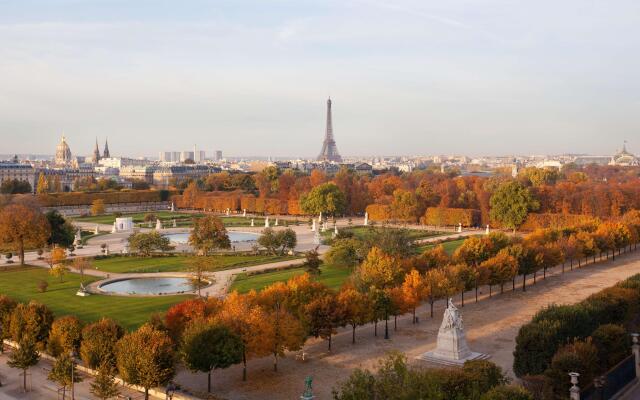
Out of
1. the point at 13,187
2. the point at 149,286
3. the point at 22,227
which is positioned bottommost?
the point at 149,286

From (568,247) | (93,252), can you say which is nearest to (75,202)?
(93,252)

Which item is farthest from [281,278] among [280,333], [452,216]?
[452,216]

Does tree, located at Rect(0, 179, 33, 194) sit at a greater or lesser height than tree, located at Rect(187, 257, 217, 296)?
greater

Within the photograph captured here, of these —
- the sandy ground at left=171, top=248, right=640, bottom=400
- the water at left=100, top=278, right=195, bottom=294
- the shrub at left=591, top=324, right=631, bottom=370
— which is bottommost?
the sandy ground at left=171, top=248, right=640, bottom=400

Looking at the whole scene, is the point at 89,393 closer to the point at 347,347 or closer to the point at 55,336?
the point at 55,336

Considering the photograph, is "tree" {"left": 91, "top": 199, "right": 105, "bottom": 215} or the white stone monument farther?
"tree" {"left": 91, "top": 199, "right": 105, "bottom": 215}

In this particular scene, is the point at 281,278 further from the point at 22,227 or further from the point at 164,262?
the point at 22,227

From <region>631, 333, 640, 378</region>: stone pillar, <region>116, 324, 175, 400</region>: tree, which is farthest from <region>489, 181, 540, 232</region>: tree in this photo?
<region>116, 324, 175, 400</region>: tree

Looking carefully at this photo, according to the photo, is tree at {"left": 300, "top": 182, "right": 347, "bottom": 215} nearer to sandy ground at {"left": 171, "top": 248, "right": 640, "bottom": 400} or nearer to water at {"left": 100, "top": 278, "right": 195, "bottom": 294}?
water at {"left": 100, "top": 278, "right": 195, "bottom": 294}
